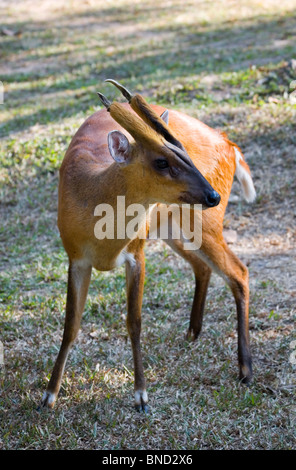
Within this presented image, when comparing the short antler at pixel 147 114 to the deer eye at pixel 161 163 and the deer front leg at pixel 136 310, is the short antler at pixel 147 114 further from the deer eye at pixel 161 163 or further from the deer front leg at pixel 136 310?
the deer front leg at pixel 136 310

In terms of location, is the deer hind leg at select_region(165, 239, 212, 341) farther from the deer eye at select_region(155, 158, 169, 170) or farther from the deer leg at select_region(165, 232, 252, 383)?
the deer eye at select_region(155, 158, 169, 170)

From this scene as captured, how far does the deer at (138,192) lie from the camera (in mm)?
2967

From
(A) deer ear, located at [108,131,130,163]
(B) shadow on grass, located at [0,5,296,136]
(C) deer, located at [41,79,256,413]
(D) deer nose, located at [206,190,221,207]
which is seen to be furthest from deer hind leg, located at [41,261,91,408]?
(B) shadow on grass, located at [0,5,296,136]

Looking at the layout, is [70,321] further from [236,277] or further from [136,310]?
[236,277]

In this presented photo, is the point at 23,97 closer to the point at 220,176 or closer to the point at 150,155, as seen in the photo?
the point at 220,176

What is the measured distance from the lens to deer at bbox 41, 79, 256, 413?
Answer: 297 cm

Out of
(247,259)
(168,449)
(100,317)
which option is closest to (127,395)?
(168,449)

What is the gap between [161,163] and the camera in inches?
116

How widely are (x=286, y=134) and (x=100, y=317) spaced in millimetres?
3068

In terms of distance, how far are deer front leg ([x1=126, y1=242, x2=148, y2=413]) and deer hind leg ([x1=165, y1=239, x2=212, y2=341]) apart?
693 mm

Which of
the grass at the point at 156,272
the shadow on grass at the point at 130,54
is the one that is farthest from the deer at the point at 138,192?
the shadow on grass at the point at 130,54

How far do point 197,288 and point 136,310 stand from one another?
0.78 m

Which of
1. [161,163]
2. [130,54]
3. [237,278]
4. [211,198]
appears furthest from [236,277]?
[130,54]

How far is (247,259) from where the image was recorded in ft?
16.8
